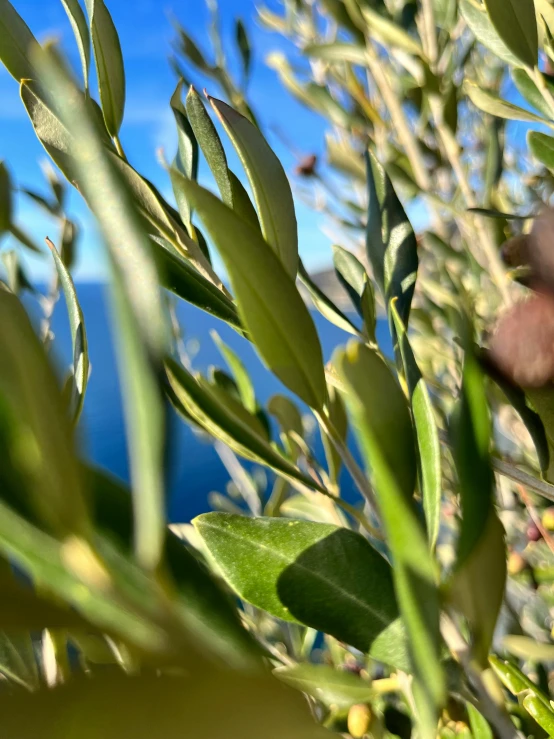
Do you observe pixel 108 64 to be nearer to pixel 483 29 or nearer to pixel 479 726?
pixel 483 29

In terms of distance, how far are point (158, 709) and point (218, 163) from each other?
0.22m

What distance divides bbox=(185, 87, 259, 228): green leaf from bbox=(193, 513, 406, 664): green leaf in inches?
5.3

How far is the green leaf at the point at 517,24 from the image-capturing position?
14.7 inches

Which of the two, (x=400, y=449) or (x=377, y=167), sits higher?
(x=377, y=167)

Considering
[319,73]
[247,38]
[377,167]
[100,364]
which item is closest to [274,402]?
[377,167]

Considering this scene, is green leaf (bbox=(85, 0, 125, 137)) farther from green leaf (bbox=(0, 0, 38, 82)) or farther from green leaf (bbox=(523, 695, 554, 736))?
green leaf (bbox=(523, 695, 554, 736))

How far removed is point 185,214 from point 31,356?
21cm

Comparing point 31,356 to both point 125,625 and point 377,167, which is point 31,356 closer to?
point 125,625

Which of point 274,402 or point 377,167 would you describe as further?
point 274,402

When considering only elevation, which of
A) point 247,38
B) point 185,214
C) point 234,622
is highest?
point 247,38

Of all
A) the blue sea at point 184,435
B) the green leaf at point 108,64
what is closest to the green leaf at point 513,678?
the green leaf at point 108,64

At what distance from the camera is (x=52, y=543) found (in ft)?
0.43

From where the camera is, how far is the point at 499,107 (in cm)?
50

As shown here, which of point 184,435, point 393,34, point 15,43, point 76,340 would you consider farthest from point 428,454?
point 184,435
